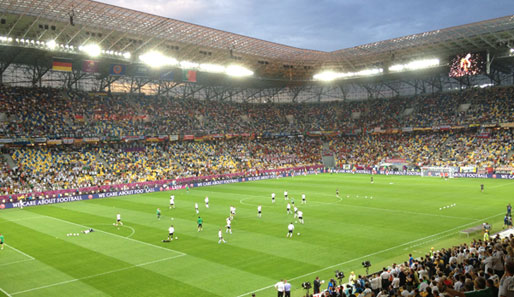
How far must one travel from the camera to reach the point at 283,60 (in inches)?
2918

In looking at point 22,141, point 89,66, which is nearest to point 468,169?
point 89,66

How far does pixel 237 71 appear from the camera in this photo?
72.8 metres

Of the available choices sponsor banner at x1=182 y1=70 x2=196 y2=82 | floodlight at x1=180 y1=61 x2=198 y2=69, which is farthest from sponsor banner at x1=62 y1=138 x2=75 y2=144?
floodlight at x1=180 y1=61 x2=198 y2=69

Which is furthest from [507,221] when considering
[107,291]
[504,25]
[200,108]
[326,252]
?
[200,108]

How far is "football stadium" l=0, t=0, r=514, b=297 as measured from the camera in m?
22.2

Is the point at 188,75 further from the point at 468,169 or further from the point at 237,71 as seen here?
the point at 468,169

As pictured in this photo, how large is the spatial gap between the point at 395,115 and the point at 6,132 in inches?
2809

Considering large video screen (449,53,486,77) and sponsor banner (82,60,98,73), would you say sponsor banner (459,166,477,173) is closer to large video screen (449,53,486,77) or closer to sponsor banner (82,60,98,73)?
large video screen (449,53,486,77)

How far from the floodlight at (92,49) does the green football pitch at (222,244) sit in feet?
63.1

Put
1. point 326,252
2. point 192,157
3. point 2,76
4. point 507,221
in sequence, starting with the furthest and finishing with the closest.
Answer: point 192,157
point 2,76
point 507,221
point 326,252

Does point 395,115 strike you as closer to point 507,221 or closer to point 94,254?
point 507,221

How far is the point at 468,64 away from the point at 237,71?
36.8 metres

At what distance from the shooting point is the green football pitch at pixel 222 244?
21.4 meters

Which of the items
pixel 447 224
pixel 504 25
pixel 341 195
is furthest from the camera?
pixel 504 25
